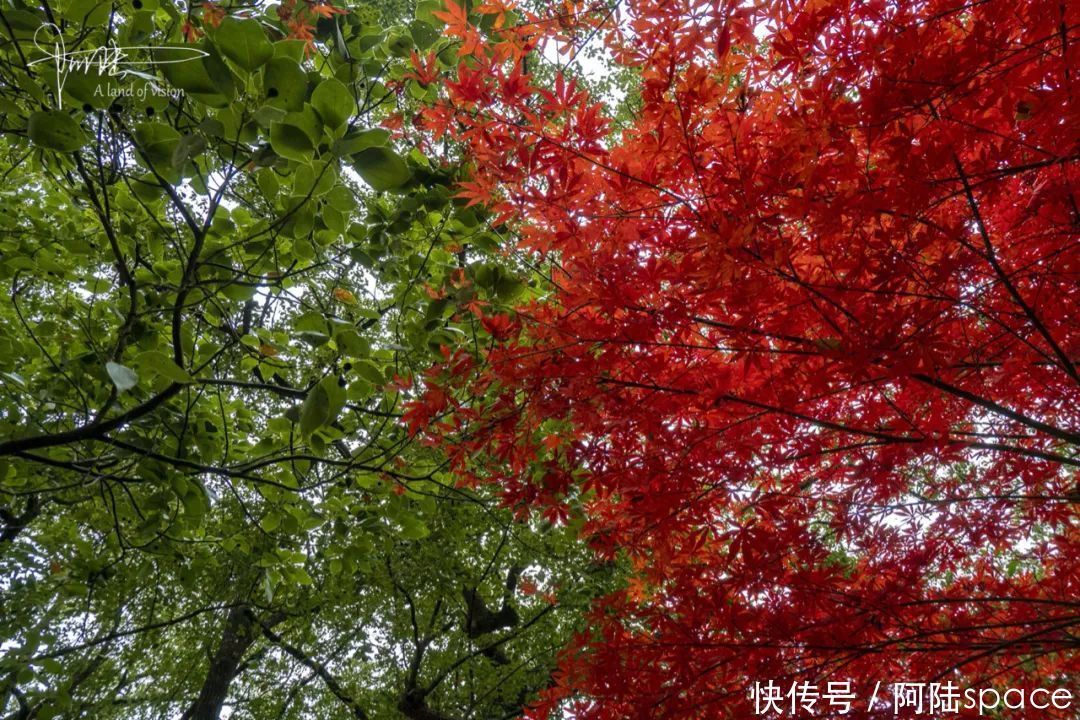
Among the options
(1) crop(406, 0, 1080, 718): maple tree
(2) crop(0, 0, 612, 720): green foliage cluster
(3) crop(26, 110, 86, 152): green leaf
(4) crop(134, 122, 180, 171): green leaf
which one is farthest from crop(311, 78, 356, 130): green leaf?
(1) crop(406, 0, 1080, 718): maple tree

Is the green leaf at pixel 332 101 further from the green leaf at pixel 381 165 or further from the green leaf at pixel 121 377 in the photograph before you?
the green leaf at pixel 121 377

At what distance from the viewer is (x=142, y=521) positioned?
244 centimetres

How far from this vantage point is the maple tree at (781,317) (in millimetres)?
1791

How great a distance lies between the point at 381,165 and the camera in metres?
1.35

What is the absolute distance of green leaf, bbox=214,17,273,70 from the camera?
1.16 m

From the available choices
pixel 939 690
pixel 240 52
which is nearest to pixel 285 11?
pixel 240 52

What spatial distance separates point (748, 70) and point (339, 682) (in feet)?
26.9

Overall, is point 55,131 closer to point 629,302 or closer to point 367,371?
point 367,371

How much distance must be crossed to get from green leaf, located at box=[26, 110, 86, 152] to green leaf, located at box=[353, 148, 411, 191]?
1.90ft

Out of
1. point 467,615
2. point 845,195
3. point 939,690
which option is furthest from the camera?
point 467,615

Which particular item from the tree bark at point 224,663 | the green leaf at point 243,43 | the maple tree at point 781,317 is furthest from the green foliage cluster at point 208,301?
the tree bark at point 224,663

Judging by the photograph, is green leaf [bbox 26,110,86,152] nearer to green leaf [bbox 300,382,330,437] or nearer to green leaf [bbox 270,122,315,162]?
green leaf [bbox 270,122,315,162]

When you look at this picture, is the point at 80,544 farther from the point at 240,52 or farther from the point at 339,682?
the point at 339,682

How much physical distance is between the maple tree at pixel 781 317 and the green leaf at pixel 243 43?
89 cm
